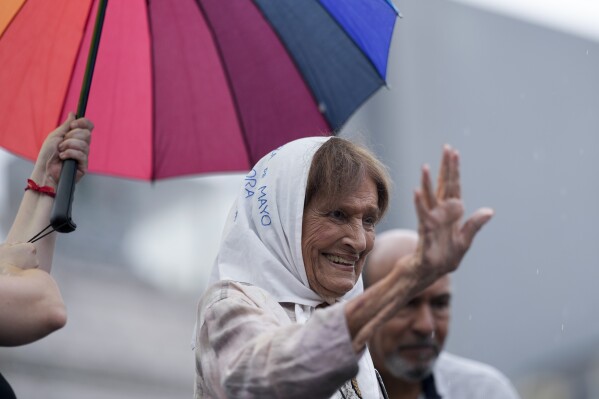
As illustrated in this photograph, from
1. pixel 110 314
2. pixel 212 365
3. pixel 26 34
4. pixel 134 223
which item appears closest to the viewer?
pixel 212 365

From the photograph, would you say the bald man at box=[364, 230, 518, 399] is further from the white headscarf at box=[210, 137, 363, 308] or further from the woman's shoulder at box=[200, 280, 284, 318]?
the woman's shoulder at box=[200, 280, 284, 318]

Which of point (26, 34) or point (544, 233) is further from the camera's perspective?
point (544, 233)

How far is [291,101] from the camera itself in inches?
228

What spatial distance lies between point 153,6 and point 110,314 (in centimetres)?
2362

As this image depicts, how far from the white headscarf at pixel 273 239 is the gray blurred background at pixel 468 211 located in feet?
62.9

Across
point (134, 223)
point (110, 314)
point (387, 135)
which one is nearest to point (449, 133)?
point (387, 135)

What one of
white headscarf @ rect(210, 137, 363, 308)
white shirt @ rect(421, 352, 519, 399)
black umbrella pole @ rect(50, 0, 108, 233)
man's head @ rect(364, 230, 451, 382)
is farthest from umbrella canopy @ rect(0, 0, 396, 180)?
white shirt @ rect(421, 352, 519, 399)

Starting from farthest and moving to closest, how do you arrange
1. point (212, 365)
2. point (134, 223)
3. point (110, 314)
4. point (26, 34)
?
point (134, 223), point (110, 314), point (26, 34), point (212, 365)

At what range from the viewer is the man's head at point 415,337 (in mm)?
6887

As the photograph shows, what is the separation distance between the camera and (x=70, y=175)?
5082 mm

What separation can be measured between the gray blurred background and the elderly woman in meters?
19.1

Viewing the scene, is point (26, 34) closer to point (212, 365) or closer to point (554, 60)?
point (212, 365)

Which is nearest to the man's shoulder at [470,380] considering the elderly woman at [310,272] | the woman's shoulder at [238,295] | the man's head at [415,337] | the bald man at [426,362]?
the bald man at [426,362]

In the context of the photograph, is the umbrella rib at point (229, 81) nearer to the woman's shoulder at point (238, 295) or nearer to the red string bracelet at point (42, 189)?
the red string bracelet at point (42, 189)
